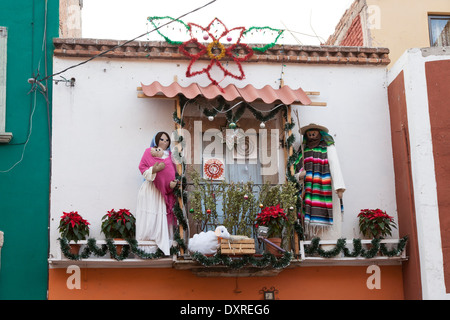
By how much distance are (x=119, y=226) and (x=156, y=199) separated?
607 millimetres

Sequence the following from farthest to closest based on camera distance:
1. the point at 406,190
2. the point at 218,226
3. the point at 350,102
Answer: the point at 350,102
the point at 406,190
the point at 218,226

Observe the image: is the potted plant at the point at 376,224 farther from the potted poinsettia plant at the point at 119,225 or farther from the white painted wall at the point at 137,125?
the potted poinsettia plant at the point at 119,225

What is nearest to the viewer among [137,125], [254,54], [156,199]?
[156,199]

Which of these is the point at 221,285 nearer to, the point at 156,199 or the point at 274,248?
the point at 274,248

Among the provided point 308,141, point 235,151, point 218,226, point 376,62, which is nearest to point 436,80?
point 376,62

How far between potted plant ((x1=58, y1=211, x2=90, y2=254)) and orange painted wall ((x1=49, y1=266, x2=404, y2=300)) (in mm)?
435

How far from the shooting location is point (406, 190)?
962cm

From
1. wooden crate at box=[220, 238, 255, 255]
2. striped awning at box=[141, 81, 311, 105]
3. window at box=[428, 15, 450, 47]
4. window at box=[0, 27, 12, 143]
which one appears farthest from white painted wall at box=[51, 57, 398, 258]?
window at box=[428, 15, 450, 47]

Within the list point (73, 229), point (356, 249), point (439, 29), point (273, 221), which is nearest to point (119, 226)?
point (73, 229)

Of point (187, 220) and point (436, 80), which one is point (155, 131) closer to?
point (187, 220)

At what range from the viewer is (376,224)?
31.1 ft

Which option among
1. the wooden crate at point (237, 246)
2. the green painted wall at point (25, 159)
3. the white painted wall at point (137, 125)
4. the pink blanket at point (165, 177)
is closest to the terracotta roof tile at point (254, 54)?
the white painted wall at point (137, 125)

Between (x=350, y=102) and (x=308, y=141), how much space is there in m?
0.94

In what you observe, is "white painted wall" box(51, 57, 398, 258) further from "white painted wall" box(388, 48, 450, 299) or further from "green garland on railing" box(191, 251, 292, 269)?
"green garland on railing" box(191, 251, 292, 269)
